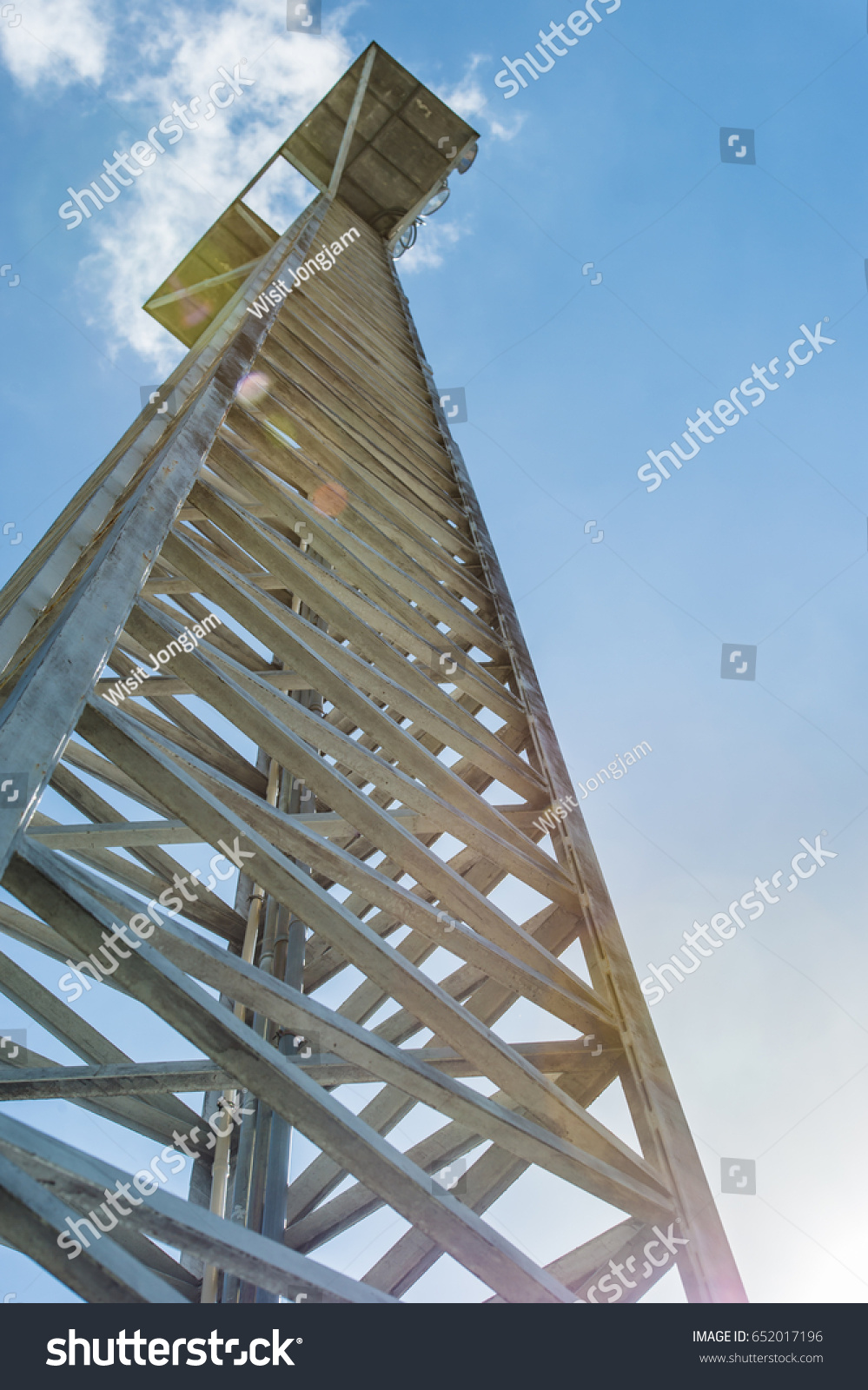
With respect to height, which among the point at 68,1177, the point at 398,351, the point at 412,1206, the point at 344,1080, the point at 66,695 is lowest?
the point at 412,1206

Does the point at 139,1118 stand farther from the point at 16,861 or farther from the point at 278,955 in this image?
the point at 16,861

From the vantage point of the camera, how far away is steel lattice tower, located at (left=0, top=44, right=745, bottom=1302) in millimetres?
1986

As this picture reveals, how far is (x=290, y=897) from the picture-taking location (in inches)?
99.1

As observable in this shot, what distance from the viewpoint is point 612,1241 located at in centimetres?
279

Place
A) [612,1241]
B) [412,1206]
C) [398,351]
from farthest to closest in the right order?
[398,351]
[612,1241]
[412,1206]

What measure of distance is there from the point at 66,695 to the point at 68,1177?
1.08m

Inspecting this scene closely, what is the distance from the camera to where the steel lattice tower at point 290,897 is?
1986 millimetres

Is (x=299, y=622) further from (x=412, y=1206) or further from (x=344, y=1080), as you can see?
(x=412, y=1206)

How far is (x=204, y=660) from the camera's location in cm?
304

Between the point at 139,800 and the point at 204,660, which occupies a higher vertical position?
the point at 139,800

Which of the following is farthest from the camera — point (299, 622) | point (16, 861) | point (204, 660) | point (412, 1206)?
point (299, 622)
